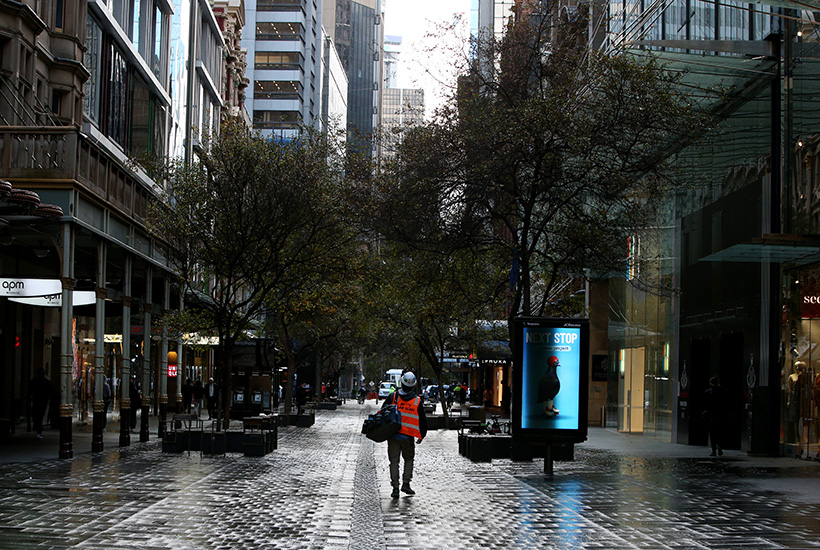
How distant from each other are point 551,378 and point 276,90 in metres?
96.8

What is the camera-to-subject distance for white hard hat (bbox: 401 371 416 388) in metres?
14.2

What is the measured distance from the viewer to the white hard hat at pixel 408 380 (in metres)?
14.2

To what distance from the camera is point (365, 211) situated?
24.3 m

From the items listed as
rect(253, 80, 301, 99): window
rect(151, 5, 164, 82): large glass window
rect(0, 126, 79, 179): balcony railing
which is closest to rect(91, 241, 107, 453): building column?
rect(0, 126, 79, 179): balcony railing

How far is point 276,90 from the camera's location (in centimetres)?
11112

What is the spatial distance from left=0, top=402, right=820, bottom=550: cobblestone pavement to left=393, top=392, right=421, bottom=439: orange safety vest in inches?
35.4

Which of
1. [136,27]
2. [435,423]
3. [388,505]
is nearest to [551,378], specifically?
[388,505]

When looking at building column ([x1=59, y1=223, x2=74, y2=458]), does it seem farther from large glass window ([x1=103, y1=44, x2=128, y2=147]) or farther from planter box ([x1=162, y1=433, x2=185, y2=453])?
large glass window ([x1=103, y1=44, x2=128, y2=147])

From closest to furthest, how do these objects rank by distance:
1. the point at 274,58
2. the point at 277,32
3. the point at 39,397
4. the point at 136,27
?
1. the point at 39,397
2. the point at 136,27
3. the point at 277,32
4. the point at 274,58

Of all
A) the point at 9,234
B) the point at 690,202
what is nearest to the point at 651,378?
the point at 690,202

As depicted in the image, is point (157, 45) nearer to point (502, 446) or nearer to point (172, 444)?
point (172, 444)

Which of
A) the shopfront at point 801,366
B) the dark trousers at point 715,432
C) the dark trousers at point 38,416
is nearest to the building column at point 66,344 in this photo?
the dark trousers at point 38,416

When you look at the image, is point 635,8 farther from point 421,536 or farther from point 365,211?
point 421,536

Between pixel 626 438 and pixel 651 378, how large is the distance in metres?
2.02
